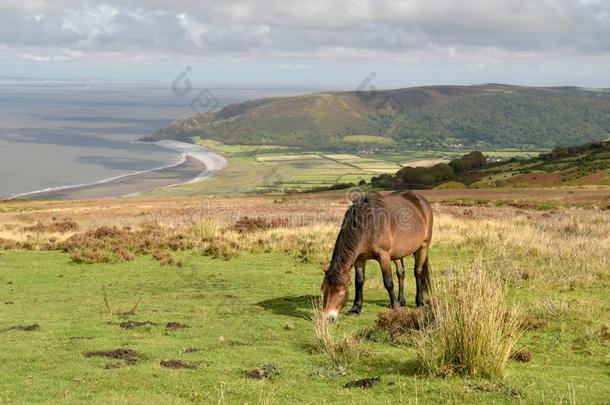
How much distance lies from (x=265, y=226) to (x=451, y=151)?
15713 cm

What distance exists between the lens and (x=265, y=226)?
2909 cm

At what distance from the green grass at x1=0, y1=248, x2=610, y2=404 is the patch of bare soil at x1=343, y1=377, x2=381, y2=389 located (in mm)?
109

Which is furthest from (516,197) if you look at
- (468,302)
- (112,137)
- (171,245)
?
(112,137)

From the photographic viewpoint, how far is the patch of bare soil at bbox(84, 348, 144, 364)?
9758 mm

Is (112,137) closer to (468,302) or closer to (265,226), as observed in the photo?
(265,226)

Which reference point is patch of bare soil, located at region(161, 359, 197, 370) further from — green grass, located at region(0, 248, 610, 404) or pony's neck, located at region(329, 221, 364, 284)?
pony's neck, located at region(329, 221, 364, 284)

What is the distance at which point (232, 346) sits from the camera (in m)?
10.6

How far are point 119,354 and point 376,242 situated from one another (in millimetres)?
5445

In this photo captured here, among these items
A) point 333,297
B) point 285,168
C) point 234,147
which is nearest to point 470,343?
point 333,297

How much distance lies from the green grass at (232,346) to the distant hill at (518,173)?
54985mm

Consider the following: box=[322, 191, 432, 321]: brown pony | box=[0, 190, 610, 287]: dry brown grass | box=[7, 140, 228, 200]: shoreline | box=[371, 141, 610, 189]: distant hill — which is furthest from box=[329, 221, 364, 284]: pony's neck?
box=[7, 140, 228, 200]: shoreline

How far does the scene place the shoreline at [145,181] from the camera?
83312mm

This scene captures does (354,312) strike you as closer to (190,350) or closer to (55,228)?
(190,350)

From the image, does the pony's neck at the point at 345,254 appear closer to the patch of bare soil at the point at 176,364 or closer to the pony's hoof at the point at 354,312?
the pony's hoof at the point at 354,312
